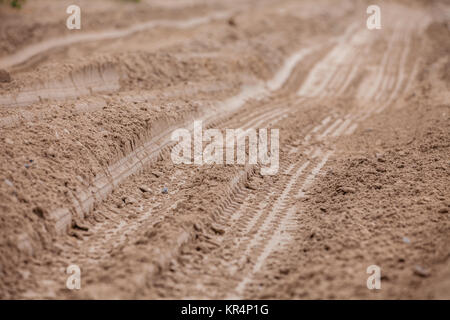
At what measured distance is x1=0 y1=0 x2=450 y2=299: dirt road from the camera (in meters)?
4.52

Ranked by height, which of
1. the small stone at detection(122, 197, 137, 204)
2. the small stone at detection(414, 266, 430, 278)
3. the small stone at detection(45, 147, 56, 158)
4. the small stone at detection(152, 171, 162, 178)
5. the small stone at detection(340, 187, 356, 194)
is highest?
the small stone at detection(45, 147, 56, 158)

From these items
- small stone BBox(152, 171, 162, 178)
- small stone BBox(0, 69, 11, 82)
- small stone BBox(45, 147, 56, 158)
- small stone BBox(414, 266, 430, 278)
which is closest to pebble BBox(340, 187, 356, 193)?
small stone BBox(414, 266, 430, 278)

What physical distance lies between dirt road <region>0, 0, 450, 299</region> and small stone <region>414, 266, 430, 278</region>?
0.7 inches

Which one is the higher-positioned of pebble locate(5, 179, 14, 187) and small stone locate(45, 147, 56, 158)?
small stone locate(45, 147, 56, 158)

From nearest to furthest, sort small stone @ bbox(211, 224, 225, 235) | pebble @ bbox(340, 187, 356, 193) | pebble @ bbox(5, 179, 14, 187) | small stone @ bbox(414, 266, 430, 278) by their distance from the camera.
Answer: small stone @ bbox(414, 266, 430, 278) < pebble @ bbox(5, 179, 14, 187) < small stone @ bbox(211, 224, 225, 235) < pebble @ bbox(340, 187, 356, 193)

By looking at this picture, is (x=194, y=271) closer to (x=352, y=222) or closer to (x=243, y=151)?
(x=352, y=222)

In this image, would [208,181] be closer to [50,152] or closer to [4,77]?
[50,152]

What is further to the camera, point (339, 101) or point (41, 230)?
point (339, 101)

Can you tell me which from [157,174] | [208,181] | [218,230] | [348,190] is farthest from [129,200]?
[348,190]

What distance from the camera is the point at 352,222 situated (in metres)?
5.43

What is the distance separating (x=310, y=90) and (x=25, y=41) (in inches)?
381

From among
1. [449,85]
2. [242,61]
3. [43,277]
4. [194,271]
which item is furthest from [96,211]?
[449,85]

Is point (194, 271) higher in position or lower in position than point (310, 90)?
lower

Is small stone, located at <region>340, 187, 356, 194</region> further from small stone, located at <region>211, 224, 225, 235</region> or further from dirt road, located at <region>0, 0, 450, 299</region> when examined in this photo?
small stone, located at <region>211, 224, 225, 235</region>
